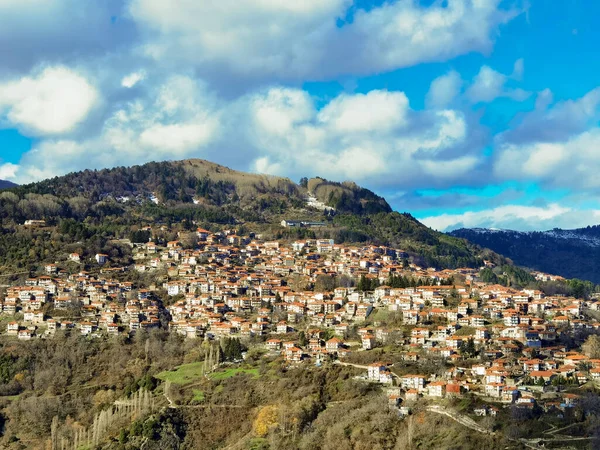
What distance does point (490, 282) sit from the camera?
107m

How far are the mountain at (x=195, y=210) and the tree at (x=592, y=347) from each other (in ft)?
167

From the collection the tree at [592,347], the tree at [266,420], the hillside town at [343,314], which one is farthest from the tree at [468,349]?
the tree at [266,420]

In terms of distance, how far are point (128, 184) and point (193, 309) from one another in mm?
79321

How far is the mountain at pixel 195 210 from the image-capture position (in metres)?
107

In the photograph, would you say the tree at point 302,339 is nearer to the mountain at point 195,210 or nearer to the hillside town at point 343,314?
the hillside town at point 343,314

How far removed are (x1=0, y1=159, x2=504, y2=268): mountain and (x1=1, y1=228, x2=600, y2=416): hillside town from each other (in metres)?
8.36

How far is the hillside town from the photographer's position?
57625 millimetres

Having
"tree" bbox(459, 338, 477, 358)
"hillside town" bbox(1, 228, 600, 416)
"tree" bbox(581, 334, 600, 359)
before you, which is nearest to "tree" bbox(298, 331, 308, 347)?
"hillside town" bbox(1, 228, 600, 416)

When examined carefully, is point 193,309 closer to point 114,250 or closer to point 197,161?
point 114,250

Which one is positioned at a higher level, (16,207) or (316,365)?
(16,207)

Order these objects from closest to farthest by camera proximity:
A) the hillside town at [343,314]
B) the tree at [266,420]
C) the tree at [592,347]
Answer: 1. the tree at [266,420]
2. the hillside town at [343,314]
3. the tree at [592,347]

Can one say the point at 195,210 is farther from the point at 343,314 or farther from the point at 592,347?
the point at 592,347

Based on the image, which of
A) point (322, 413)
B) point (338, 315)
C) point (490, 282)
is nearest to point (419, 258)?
point (490, 282)

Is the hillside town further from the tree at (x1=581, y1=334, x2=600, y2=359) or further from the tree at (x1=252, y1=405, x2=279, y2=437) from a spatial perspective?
the tree at (x1=252, y1=405, x2=279, y2=437)
